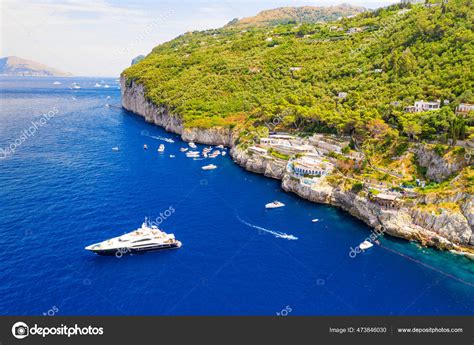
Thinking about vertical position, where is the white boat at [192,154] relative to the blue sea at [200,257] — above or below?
above

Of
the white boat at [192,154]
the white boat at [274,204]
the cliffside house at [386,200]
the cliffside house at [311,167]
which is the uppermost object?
the cliffside house at [311,167]

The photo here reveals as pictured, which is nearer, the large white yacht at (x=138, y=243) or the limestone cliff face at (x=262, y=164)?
the large white yacht at (x=138, y=243)

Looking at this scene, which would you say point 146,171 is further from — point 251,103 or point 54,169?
point 251,103

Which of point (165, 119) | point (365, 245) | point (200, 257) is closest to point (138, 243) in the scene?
point (200, 257)

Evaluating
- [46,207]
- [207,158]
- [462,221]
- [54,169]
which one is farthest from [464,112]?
[54,169]

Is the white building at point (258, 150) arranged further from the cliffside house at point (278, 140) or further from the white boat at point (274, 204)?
the white boat at point (274, 204)

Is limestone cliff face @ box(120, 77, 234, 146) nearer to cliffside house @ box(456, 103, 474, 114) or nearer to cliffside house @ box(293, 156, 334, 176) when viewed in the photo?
cliffside house @ box(293, 156, 334, 176)

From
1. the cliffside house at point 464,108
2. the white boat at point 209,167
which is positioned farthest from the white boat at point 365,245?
the white boat at point 209,167

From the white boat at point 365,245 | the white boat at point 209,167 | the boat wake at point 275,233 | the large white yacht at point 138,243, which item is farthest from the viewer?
the white boat at point 209,167
